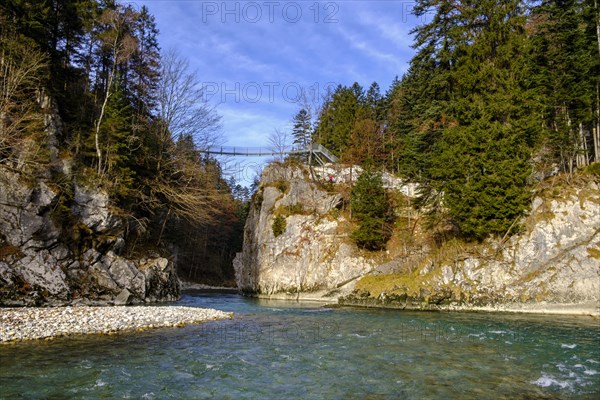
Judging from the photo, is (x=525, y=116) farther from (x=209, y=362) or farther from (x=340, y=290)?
(x=209, y=362)

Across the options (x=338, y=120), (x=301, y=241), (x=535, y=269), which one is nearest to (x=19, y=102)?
(x=301, y=241)

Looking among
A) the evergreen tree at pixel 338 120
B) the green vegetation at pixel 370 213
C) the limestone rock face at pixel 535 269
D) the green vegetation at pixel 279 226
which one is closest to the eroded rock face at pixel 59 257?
the green vegetation at pixel 279 226

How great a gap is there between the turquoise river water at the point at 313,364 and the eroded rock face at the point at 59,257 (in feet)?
35.3

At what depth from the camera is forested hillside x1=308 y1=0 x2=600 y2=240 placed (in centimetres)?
2534

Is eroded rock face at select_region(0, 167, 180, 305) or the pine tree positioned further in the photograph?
the pine tree

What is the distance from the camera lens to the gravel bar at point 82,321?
13.3 meters

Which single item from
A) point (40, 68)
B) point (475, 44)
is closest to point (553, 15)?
point (475, 44)

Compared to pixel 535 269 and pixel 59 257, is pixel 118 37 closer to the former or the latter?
pixel 59 257

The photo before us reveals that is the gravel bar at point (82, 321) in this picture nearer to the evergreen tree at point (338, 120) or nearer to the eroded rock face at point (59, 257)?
the eroded rock face at point (59, 257)

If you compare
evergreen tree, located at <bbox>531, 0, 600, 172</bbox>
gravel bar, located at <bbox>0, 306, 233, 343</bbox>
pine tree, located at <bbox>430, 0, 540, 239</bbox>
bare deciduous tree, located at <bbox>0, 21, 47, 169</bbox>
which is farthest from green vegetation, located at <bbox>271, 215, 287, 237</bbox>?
evergreen tree, located at <bbox>531, 0, 600, 172</bbox>

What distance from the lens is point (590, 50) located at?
28.7m

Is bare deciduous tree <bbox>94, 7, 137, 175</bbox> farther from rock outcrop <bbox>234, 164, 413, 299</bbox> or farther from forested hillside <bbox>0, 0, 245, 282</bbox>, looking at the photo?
rock outcrop <bbox>234, 164, 413, 299</bbox>

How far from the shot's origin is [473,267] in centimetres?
2505

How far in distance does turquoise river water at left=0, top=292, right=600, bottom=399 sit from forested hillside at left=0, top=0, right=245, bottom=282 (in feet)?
54.5
